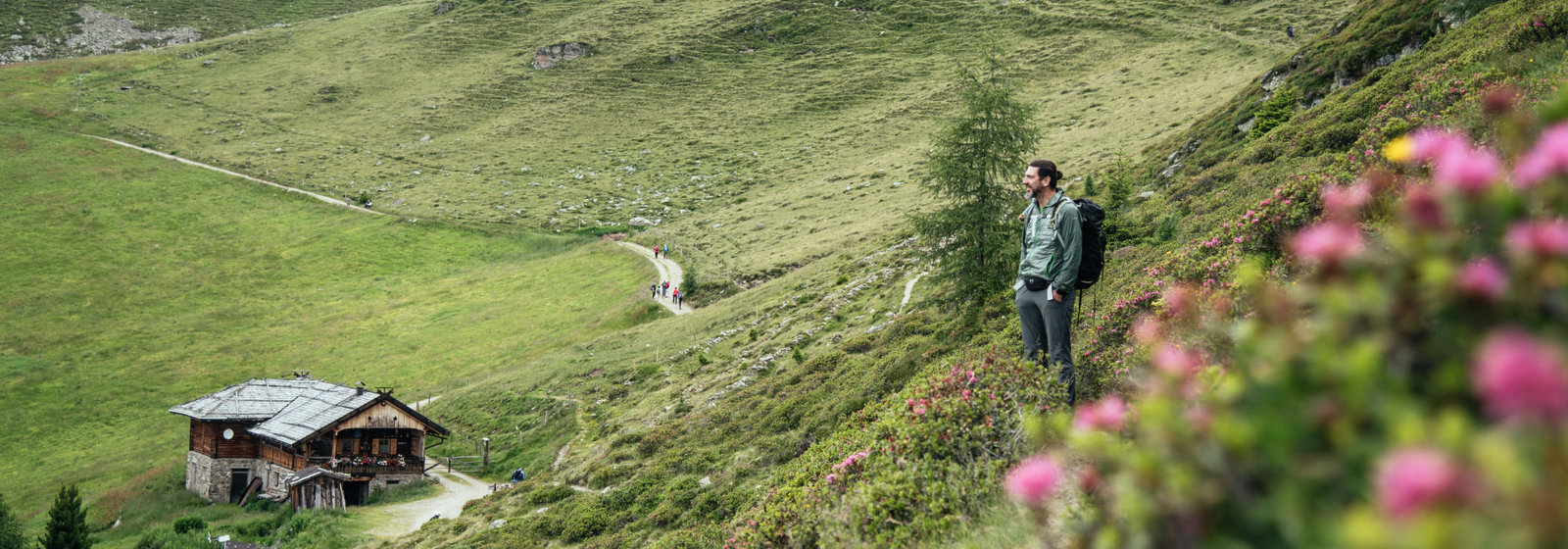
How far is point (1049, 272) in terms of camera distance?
9.20m

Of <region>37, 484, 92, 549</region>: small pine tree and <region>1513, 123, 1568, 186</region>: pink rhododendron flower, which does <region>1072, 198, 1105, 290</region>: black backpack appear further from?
<region>37, 484, 92, 549</region>: small pine tree

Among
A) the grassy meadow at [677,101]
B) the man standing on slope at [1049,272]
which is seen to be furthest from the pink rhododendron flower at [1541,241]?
the grassy meadow at [677,101]

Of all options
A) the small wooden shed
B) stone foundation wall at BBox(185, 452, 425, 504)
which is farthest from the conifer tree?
stone foundation wall at BBox(185, 452, 425, 504)

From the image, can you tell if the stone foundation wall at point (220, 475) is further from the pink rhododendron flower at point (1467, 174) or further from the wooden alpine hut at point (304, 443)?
the pink rhododendron flower at point (1467, 174)

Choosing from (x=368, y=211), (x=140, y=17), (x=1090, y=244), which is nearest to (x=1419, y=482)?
(x=1090, y=244)

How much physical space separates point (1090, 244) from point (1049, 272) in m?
0.71

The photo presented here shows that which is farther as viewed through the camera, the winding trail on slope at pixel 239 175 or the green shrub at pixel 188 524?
the winding trail on slope at pixel 239 175

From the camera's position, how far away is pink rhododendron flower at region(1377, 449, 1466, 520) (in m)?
1.49

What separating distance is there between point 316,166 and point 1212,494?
385 feet

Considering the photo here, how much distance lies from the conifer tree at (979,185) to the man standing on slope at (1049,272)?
824 cm

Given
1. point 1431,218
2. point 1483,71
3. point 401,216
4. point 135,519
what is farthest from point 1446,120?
point 401,216

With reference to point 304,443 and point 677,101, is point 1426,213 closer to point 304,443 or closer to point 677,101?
point 304,443

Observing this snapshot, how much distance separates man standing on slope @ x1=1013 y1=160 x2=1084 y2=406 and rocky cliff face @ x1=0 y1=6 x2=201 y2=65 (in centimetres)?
20939

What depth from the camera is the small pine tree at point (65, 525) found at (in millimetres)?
29391
